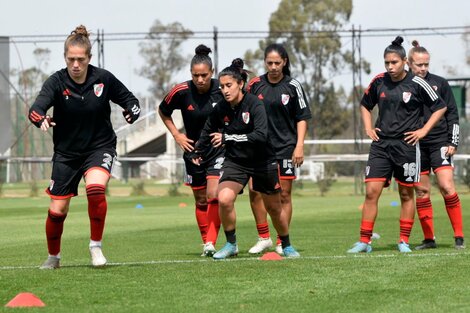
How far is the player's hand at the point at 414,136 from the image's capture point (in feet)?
36.9

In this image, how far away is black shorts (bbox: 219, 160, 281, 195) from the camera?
1056 cm

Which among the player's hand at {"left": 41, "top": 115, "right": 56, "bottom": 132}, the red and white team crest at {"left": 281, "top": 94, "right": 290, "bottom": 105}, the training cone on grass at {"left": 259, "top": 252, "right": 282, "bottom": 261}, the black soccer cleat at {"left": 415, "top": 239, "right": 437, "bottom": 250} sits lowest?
the black soccer cleat at {"left": 415, "top": 239, "right": 437, "bottom": 250}

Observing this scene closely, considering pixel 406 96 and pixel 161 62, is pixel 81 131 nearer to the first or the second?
pixel 406 96

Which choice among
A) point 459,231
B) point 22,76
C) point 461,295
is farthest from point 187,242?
point 22,76

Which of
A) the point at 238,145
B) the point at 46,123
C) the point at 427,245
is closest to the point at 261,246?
the point at 238,145

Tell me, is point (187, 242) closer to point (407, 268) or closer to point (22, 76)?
point (407, 268)

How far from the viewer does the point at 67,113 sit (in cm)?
939

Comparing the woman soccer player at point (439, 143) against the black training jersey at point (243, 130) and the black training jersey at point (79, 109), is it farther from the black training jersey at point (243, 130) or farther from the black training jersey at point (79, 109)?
the black training jersey at point (79, 109)

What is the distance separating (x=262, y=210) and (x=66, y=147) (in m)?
3.01

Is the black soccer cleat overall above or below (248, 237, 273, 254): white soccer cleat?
below

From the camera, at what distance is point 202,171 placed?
11.7 metres

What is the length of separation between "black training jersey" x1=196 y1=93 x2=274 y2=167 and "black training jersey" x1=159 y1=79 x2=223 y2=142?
78cm

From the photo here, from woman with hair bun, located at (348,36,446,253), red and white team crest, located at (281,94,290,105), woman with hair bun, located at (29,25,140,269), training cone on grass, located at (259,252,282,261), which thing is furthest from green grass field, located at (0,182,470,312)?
red and white team crest, located at (281,94,290,105)

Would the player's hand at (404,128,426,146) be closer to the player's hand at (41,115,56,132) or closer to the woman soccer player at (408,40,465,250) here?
the woman soccer player at (408,40,465,250)
